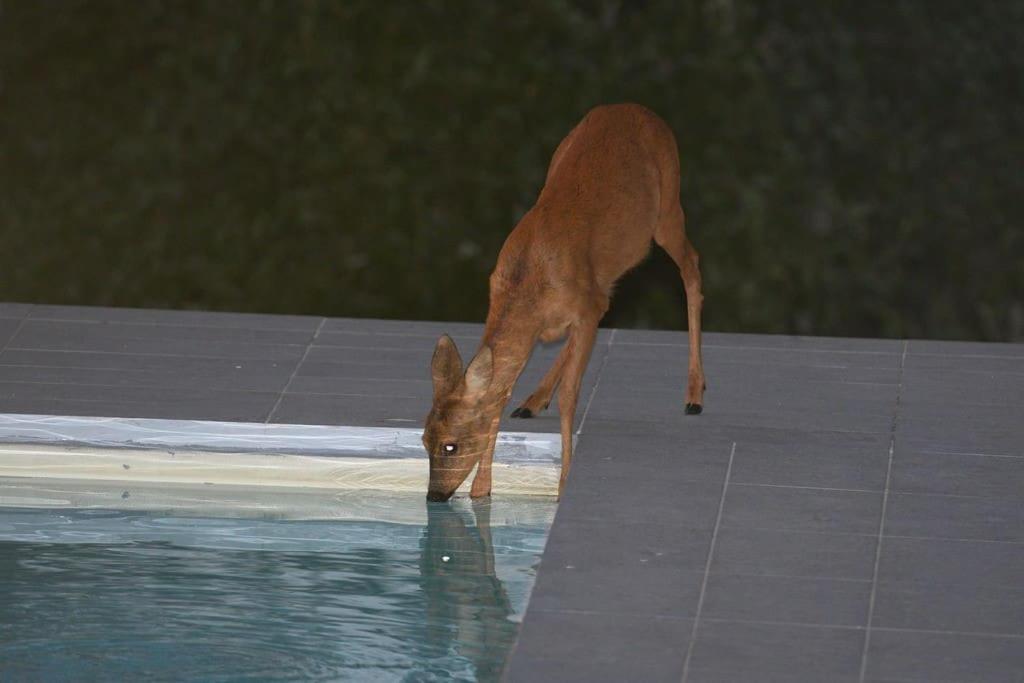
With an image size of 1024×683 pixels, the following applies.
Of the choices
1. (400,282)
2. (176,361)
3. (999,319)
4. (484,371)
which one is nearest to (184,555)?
(484,371)

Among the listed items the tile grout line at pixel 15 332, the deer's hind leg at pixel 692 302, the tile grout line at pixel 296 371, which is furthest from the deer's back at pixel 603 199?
the tile grout line at pixel 15 332

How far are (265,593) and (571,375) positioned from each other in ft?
4.11

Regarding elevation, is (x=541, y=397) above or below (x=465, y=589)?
below

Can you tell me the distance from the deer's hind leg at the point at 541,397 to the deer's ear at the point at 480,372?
47.3 inches

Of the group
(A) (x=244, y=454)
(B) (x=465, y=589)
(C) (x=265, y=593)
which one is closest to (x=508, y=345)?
(B) (x=465, y=589)

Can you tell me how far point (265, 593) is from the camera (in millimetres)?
5707

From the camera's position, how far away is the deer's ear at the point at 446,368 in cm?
566

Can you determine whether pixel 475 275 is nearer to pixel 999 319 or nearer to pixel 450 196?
pixel 450 196

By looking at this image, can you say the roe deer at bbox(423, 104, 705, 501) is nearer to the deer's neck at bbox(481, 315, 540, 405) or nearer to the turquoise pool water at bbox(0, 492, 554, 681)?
the deer's neck at bbox(481, 315, 540, 405)

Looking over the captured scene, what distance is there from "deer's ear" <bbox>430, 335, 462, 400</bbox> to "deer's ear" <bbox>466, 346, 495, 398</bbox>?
0.04m

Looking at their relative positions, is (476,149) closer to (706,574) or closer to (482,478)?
(482,478)

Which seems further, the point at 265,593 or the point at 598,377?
the point at 598,377

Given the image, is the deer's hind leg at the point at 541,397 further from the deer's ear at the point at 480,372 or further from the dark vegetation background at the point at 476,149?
the dark vegetation background at the point at 476,149

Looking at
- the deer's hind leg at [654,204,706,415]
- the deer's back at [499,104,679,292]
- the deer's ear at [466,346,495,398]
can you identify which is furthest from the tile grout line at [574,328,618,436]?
the deer's ear at [466,346,495,398]
